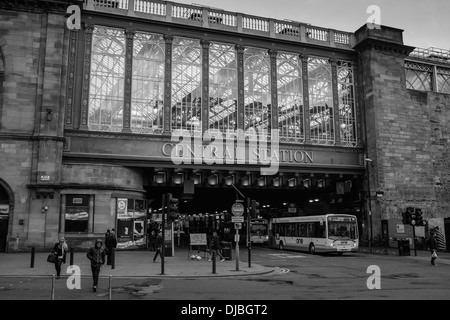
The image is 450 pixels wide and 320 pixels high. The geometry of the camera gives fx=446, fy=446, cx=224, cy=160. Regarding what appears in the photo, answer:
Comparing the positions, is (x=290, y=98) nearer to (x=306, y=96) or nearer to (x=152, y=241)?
(x=306, y=96)

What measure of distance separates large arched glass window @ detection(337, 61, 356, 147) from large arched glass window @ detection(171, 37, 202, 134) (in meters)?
13.6

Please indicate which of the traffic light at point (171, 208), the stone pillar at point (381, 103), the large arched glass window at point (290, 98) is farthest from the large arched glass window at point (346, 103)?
the traffic light at point (171, 208)

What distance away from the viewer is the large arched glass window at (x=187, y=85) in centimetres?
3656

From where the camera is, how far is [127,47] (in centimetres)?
3603

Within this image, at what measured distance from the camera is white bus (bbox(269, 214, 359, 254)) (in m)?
32.2

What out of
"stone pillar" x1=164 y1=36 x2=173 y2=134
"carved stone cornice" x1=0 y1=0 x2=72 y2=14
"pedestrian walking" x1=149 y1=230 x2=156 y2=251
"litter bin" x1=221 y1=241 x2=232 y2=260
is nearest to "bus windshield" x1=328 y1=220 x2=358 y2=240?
"litter bin" x1=221 y1=241 x2=232 y2=260

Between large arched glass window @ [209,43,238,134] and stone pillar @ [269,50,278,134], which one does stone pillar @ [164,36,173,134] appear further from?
stone pillar @ [269,50,278,134]

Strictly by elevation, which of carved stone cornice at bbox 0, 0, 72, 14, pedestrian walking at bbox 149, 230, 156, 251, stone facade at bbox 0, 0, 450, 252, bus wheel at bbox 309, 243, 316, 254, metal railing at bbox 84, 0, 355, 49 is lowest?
bus wheel at bbox 309, 243, 316, 254

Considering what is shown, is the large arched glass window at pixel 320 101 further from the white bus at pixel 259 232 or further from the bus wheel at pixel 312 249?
the white bus at pixel 259 232

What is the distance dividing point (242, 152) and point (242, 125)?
8.05 ft

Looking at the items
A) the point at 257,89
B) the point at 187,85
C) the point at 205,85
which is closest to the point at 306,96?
the point at 257,89

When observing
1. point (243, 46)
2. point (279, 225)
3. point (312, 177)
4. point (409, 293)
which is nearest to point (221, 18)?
point (243, 46)

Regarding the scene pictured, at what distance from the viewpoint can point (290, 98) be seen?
4009 cm
